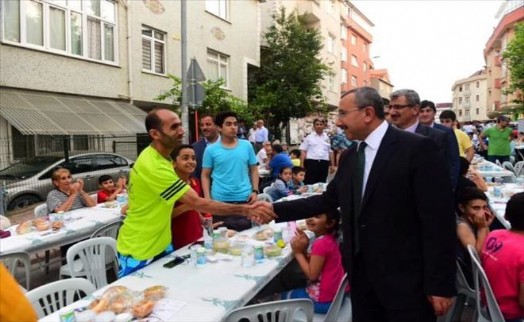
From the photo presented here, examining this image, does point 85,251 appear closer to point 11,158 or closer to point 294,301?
point 294,301

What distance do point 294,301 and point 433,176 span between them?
1.09 m

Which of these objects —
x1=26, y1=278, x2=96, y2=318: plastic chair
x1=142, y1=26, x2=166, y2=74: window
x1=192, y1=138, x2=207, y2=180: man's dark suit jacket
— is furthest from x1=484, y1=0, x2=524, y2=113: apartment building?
x1=26, y1=278, x2=96, y2=318: plastic chair

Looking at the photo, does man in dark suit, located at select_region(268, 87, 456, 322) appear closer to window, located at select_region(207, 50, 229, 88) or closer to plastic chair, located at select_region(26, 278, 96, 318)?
plastic chair, located at select_region(26, 278, 96, 318)

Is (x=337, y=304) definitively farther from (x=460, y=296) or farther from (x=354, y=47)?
(x=354, y=47)

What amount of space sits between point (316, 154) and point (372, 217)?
7096 millimetres

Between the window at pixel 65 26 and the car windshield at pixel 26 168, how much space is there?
340 cm

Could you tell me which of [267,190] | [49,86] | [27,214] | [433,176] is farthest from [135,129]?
[433,176]

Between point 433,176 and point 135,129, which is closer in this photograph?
point 433,176

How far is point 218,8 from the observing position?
1881 centimetres

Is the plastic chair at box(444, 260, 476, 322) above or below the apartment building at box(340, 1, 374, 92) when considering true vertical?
below

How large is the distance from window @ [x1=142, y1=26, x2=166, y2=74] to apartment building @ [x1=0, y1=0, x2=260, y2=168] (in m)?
0.04

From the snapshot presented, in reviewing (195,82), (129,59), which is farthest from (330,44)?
(195,82)

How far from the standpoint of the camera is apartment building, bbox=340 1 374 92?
3697 centimetres

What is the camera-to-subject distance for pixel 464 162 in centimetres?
527
